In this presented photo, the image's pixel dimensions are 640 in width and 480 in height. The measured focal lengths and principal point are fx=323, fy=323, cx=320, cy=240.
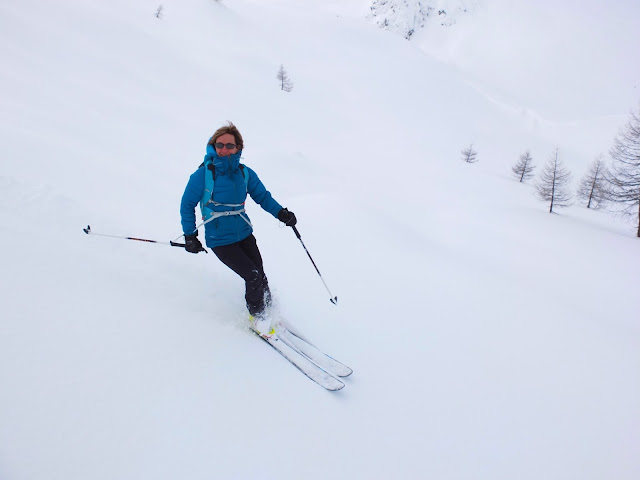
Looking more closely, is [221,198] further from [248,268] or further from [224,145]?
[248,268]

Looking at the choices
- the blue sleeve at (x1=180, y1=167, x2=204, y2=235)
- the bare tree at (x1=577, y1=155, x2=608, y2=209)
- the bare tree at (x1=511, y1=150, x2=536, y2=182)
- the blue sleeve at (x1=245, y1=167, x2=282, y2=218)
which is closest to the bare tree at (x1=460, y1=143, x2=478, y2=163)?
the bare tree at (x1=511, y1=150, x2=536, y2=182)

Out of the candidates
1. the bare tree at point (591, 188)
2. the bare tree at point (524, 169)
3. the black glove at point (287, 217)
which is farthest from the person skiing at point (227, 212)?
the bare tree at point (524, 169)

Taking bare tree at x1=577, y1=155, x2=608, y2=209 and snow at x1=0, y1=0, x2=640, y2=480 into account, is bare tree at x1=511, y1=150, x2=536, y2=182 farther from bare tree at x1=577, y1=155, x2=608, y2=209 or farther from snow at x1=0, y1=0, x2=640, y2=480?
snow at x1=0, y1=0, x2=640, y2=480

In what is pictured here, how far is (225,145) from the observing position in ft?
12.0

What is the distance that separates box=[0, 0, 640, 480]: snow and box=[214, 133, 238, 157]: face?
1.81 meters

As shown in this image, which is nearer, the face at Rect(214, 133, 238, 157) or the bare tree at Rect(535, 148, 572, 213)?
the face at Rect(214, 133, 238, 157)

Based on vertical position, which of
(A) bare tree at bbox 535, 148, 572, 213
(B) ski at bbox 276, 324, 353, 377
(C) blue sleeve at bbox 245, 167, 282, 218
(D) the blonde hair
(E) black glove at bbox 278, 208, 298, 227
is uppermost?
(A) bare tree at bbox 535, 148, 572, 213

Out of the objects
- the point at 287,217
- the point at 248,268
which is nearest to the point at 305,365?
the point at 248,268

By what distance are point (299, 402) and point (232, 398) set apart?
658 millimetres

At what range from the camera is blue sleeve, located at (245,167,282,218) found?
4.16 metres

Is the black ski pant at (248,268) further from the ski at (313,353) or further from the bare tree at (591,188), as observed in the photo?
the bare tree at (591,188)

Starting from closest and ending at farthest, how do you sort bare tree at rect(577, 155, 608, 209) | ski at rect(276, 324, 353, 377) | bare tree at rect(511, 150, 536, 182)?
ski at rect(276, 324, 353, 377) < bare tree at rect(577, 155, 608, 209) < bare tree at rect(511, 150, 536, 182)

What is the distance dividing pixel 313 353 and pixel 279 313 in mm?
839

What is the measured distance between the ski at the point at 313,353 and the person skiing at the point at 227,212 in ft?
0.94
